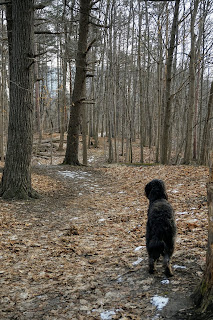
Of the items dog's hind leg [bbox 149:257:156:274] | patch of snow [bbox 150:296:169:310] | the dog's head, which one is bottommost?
patch of snow [bbox 150:296:169:310]

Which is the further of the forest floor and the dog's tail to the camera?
the dog's tail

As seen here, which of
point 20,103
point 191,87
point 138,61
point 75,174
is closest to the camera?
point 20,103

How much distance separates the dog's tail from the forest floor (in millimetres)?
313

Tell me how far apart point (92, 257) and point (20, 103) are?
4910 millimetres

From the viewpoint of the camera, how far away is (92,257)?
453 cm

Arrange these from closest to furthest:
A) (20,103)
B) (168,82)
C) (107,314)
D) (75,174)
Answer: (107,314), (20,103), (75,174), (168,82)

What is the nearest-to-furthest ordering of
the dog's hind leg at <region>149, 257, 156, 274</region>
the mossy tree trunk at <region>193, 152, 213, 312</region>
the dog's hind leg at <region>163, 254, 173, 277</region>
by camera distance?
the mossy tree trunk at <region>193, 152, 213, 312</region> < the dog's hind leg at <region>163, 254, 173, 277</region> < the dog's hind leg at <region>149, 257, 156, 274</region>

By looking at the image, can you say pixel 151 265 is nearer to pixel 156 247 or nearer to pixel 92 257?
pixel 156 247

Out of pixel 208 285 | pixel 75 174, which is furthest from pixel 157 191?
pixel 75 174

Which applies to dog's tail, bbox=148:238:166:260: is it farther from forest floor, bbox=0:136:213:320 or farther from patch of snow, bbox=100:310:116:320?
patch of snow, bbox=100:310:116:320

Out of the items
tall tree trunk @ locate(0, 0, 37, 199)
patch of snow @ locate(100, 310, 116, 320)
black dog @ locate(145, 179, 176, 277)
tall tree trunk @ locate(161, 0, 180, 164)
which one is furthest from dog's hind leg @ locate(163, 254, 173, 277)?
tall tree trunk @ locate(161, 0, 180, 164)

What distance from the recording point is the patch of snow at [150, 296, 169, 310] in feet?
9.09

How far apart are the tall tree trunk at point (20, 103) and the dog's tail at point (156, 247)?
514 centimetres

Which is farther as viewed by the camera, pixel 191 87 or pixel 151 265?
pixel 191 87
